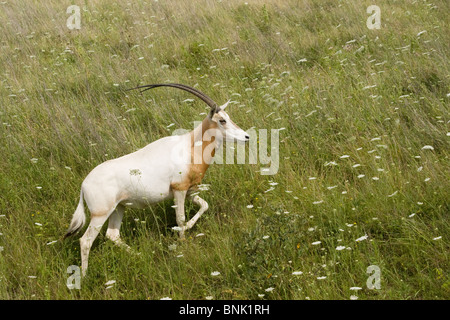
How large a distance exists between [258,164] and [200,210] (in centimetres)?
101

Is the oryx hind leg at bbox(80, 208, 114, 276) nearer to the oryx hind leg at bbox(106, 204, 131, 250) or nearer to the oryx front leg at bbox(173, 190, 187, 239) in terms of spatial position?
the oryx hind leg at bbox(106, 204, 131, 250)

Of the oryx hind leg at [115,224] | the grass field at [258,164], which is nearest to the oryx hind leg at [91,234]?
the grass field at [258,164]

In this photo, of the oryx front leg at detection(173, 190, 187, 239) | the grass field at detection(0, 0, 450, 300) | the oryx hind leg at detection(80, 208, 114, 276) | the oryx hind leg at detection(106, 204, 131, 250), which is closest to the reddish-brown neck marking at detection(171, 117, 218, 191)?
the oryx front leg at detection(173, 190, 187, 239)

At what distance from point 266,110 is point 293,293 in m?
3.26

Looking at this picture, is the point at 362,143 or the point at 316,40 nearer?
the point at 362,143

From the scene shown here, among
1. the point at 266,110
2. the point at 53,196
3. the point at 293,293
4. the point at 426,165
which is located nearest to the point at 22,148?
the point at 53,196

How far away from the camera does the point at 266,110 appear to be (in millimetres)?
6707

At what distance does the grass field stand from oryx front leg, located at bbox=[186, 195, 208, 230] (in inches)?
4.9

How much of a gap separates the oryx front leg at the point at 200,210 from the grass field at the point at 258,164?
0.12m

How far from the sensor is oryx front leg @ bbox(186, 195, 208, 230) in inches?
194

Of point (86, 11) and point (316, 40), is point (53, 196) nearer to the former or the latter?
point (316, 40)

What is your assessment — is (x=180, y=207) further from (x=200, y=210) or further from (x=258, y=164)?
(x=258, y=164)

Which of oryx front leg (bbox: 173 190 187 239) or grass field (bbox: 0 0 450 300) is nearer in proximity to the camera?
grass field (bbox: 0 0 450 300)

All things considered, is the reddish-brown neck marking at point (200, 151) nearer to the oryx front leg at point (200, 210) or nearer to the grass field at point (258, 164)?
the oryx front leg at point (200, 210)
